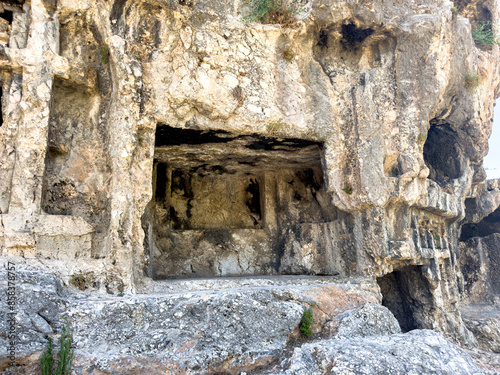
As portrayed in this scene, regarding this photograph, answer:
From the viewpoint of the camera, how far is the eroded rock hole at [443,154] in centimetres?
817

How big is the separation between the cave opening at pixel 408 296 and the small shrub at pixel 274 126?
3335mm

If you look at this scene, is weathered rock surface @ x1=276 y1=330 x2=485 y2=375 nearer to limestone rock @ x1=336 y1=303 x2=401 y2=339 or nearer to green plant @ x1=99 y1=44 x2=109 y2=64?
limestone rock @ x1=336 y1=303 x2=401 y2=339

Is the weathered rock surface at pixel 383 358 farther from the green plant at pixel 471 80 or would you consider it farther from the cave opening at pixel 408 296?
the green plant at pixel 471 80

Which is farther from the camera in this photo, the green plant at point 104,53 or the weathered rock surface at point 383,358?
the green plant at point 104,53

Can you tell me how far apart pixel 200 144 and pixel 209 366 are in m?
3.68

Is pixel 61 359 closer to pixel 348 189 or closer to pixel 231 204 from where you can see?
pixel 348 189

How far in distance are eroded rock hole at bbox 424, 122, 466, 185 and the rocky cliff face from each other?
46 millimetres

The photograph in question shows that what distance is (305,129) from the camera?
19.5ft

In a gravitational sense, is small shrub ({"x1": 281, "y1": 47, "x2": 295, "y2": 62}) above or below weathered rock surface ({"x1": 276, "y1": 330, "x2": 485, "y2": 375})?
above

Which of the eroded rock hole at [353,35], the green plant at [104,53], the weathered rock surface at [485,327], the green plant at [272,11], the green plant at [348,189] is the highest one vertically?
the green plant at [272,11]

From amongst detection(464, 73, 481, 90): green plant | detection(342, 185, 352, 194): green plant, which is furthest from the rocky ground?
detection(464, 73, 481, 90): green plant

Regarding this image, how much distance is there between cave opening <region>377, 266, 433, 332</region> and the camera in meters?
6.67

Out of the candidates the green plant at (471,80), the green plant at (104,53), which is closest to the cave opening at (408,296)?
the green plant at (471,80)

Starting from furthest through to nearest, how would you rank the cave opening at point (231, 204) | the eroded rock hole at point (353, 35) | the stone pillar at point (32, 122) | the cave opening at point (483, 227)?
the cave opening at point (483, 227), the cave opening at point (231, 204), the eroded rock hole at point (353, 35), the stone pillar at point (32, 122)
